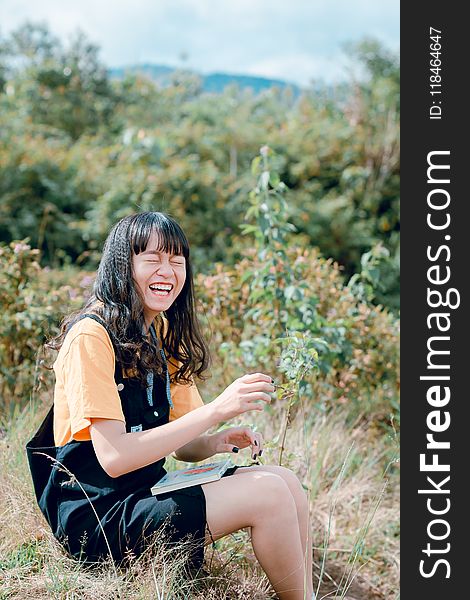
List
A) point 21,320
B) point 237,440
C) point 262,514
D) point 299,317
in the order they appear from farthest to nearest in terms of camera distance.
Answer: point 299,317, point 21,320, point 237,440, point 262,514

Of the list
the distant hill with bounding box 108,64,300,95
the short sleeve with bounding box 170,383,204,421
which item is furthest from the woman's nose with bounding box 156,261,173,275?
the distant hill with bounding box 108,64,300,95

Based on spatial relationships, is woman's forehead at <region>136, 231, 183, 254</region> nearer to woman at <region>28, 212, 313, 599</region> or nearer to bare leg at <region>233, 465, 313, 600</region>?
woman at <region>28, 212, 313, 599</region>

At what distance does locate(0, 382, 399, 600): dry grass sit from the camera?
2529 millimetres

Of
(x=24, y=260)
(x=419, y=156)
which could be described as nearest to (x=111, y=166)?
(x=24, y=260)

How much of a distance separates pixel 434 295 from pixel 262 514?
140 cm

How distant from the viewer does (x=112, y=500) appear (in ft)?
8.35

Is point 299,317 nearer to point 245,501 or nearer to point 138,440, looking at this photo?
point 245,501

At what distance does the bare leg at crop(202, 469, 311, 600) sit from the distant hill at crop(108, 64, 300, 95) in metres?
11.2

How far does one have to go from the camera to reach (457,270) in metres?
3.51

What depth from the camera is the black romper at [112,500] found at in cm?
249

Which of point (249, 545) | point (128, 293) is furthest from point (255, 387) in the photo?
point (249, 545)

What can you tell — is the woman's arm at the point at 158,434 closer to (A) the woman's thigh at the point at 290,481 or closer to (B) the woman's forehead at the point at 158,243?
(A) the woman's thigh at the point at 290,481

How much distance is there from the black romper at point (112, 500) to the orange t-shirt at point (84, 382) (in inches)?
2.4

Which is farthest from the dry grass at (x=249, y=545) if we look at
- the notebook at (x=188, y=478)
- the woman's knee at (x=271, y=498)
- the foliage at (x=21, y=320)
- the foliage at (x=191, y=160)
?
the foliage at (x=191, y=160)
